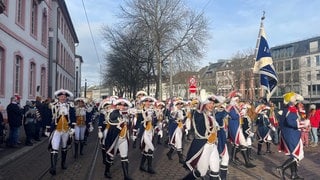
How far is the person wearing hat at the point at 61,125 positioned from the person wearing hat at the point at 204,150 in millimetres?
4185

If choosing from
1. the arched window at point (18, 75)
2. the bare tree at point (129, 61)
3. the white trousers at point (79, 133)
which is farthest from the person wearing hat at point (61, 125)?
the bare tree at point (129, 61)

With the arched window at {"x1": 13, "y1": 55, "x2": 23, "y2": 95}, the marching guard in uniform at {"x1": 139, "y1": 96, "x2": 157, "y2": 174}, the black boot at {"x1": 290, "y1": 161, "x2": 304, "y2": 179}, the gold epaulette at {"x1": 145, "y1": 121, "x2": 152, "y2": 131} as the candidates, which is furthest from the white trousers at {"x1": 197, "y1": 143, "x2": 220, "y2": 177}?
the arched window at {"x1": 13, "y1": 55, "x2": 23, "y2": 95}

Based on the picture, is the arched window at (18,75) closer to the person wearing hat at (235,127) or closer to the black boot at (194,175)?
the person wearing hat at (235,127)

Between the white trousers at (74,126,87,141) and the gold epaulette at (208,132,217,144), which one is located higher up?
the gold epaulette at (208,132,217,144)

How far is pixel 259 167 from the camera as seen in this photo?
1138 centimetres

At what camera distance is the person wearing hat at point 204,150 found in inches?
275

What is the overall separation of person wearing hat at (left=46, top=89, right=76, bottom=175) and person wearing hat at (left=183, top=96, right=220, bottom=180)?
4185 mm

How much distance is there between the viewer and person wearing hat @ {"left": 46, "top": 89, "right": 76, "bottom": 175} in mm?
10034

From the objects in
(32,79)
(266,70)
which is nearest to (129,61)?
(32,79)

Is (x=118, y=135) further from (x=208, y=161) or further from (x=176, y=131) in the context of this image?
(x=176, y=131)

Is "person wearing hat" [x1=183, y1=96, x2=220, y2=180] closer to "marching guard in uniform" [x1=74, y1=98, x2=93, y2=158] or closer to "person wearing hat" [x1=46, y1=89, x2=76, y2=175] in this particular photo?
"person wearing hat" [x1=46, y1=89, x2=76, y2=175]

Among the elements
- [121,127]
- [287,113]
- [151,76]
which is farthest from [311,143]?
[151,76]

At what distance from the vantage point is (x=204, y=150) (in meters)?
7.04

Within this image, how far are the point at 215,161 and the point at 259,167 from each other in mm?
4835
